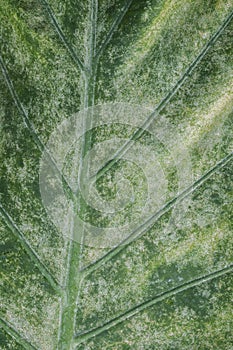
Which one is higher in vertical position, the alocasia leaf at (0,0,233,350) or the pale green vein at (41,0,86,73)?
the pale green vein at (41,0,86,73)

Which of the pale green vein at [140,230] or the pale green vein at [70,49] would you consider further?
the pale green vein at [70,49]

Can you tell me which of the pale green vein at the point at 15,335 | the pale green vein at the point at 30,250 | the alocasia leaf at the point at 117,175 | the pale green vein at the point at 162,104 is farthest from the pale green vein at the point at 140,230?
the pale green vein at the point at 15,335

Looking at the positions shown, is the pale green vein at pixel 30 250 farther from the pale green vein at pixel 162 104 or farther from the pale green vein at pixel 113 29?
the pale green vein at pixel 113 29

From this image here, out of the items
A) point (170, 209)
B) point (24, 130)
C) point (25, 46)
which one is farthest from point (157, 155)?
point (25, 46)

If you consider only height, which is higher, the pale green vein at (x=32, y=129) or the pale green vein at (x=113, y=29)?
the pale green vein at (x=113, y=29)

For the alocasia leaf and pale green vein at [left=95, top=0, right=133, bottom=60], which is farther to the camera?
pale green vein at [left=95, top=0, right=133, bottom=60]

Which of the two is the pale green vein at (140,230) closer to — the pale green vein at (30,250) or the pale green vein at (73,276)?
the pale green vein at (73,276)

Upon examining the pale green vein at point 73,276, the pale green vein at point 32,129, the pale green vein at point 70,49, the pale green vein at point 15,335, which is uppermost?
the pale green vein at point 70,49

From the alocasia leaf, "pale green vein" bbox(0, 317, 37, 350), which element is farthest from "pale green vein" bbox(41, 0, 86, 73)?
"pale green vein" bbox(0, 317, 37, 350)

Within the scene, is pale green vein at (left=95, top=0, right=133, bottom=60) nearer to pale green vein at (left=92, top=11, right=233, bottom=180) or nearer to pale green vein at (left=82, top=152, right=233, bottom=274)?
pale green vein at (left=92, top=11, right=233, bottom=180)
